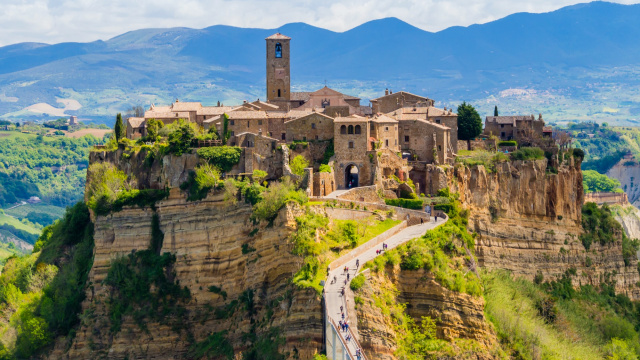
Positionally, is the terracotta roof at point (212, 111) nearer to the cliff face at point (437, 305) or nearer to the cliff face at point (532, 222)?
the cliff face at point (532, 222)

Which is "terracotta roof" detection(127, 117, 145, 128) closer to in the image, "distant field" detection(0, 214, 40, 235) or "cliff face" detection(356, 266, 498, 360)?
"cliff face" detection(356, 266, 498, 360)

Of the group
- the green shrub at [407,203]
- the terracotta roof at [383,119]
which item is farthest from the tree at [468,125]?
the green shrub at [407,203]

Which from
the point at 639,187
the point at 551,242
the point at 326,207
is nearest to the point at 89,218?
the point at 326,207

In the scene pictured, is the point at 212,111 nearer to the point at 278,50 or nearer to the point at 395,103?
the point at 278,50

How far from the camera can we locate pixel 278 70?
83625 mm

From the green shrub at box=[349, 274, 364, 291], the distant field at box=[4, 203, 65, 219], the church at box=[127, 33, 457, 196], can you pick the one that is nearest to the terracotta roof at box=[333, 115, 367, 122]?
the church at box=[127, 33, 457, 196]

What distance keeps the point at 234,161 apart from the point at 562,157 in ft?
101

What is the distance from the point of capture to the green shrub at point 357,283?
51.0 metres

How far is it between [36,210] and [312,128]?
13697cm

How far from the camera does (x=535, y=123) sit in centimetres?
8438

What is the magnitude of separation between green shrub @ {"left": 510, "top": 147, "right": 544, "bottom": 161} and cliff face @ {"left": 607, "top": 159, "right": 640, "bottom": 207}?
90207 mm

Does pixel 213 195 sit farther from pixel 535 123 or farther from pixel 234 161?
pixel 535 123

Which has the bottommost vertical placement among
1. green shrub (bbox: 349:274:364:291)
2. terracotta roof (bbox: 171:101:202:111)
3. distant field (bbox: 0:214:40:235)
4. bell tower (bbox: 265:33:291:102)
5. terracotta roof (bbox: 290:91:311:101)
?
distant field (bbox: 0:214:40:235)

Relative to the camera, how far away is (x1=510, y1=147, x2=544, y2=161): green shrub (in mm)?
78062
